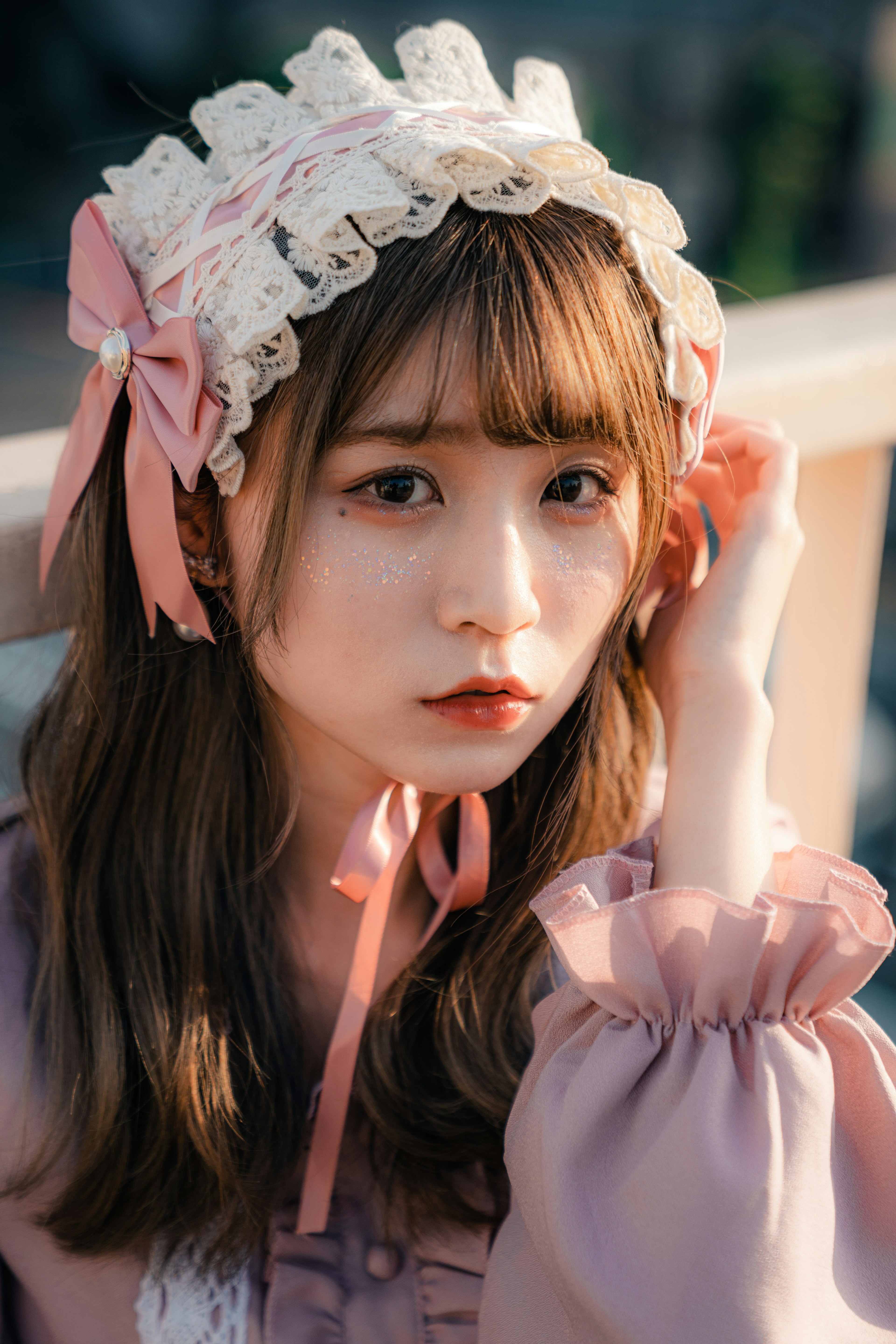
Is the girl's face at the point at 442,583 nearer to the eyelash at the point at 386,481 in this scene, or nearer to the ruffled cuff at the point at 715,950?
the eyelash at the point at 386,481

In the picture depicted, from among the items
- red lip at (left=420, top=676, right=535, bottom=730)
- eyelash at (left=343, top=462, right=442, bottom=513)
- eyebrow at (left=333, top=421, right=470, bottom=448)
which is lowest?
red lip at (left=420, top=676, right=535, bottom=730)

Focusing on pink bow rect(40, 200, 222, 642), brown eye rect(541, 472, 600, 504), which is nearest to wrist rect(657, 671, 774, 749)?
brown eye rect(541, 472, 600, 504)

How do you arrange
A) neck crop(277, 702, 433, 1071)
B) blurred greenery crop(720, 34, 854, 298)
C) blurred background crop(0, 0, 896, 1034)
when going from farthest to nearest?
blurred greenery crop(720, 34, 854, 298)
blurred background crop(0, 0, 896, 1034)
neck crop(277, 702, 433, 1071)

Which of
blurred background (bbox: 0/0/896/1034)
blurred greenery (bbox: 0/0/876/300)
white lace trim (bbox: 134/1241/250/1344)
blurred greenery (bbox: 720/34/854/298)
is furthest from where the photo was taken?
blurred greenery (bbox: 720/34/854/298)

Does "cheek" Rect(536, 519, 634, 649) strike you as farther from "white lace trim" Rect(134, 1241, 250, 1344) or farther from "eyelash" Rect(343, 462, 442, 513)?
"white lace trim" Rect(134, 1241, 250, 1344)

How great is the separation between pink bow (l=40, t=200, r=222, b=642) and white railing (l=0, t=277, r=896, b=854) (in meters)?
0.18

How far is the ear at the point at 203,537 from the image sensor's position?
95 cm

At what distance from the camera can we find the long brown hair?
1005 mm

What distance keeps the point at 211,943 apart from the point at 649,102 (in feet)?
26.7

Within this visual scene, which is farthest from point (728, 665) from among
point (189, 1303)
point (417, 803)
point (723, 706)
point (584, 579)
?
point (189, 1303)

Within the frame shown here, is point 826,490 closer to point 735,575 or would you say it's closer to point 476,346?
point 735,575

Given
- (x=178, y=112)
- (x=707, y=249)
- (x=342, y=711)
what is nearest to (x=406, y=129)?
(x=342, y=711)

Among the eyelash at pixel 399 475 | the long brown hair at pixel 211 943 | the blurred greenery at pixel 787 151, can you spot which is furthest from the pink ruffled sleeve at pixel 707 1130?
the blurred greenery at pixel 787 151

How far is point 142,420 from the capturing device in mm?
911
